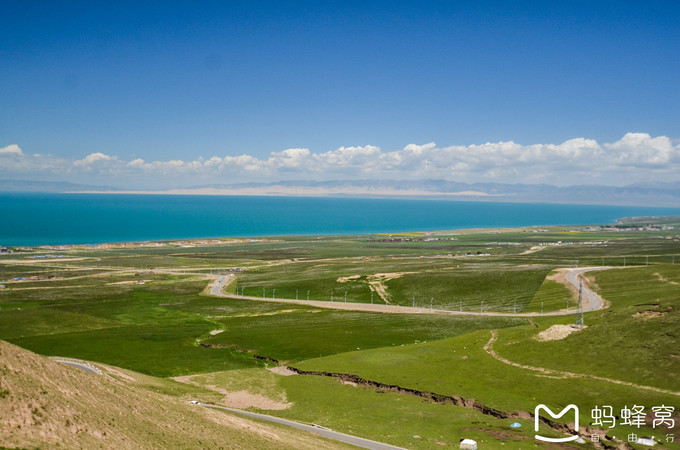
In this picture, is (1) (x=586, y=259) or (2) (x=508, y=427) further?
(1) (x=586, y=259)

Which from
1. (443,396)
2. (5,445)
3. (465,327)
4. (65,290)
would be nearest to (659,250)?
(465,327)

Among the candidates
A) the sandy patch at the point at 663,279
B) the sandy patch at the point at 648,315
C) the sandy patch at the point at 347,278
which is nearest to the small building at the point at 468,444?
the sandy patch at the point at 648,315

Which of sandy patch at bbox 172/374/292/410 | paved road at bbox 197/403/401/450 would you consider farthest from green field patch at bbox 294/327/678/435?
paved road at bbox 197/403/401/450

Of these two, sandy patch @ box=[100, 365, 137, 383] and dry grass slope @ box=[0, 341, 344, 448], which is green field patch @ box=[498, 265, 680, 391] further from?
sandy patch @ box=[100, 365, 137, 383]

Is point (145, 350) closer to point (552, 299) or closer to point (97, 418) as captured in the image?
point (97, 418)

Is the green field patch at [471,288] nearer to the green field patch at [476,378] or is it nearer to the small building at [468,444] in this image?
the green field patch at [476,378]

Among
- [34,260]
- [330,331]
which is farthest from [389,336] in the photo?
[34,260]

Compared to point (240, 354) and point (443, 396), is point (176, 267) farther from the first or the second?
point (443, 396)

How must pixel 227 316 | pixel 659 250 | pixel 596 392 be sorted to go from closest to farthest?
pixel 596 392, pixel 227 316, pixel 659 250
